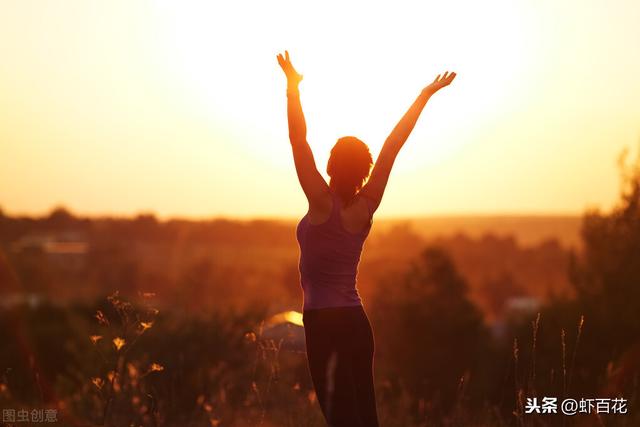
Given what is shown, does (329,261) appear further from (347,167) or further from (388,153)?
(388,153)

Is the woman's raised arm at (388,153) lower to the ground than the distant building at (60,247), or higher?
higher

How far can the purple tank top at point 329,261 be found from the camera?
187 inches

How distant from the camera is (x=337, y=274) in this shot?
187 inches

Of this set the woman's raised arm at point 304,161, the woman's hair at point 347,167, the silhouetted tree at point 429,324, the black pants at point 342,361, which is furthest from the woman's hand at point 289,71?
the silhouetted tree at point 429,324

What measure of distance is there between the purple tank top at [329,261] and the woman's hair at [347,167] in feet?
0.28

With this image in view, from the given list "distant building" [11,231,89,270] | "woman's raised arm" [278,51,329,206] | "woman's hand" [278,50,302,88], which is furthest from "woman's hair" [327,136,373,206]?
"distant building" [11,231,89,270]

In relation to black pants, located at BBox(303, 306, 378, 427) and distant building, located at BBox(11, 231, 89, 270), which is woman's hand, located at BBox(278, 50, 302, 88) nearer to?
black pants, located at BBox(303, 306, 378, 427)

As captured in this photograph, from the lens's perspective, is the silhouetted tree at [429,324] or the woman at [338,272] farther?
the silhouetted tree at [429,324]

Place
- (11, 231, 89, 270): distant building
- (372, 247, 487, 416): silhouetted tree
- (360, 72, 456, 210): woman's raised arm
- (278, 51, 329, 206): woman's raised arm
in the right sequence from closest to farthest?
1. (278, 51, 329, 206): woman's raised arm
2. (360, 72, 456, 210): woman's raised arm
3. (372, 247, 487, 416): silhouetted tree
4. (11, 231, 89, 270): distant building

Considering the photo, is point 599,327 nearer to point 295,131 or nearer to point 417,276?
point 417,276

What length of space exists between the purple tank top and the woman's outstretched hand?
103 cm

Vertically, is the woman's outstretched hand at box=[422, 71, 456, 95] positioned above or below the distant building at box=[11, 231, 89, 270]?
above

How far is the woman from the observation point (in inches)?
186

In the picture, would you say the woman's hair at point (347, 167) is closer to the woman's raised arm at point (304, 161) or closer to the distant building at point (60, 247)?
the woman's raised arm at point (304, 161)
